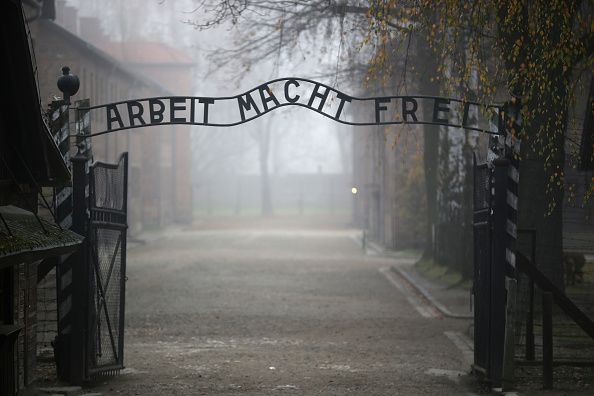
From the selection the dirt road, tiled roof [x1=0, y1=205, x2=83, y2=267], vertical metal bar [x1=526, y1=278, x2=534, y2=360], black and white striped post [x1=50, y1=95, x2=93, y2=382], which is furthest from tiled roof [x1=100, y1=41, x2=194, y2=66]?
tiled roof [x1=0, y1=205, x2=83, y2=267]

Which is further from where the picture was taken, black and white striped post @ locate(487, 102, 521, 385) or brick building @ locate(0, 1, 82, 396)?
black and white striped post @ locate(487, 102, 521, 385)

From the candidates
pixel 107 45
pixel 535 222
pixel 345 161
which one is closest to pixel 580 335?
pixel 535 222

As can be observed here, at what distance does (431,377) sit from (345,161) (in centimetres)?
7955

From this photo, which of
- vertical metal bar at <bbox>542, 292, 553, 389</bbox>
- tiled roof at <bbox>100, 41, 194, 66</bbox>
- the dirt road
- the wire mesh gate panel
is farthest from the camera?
tiled roof at <bbox>100, 41, 194, 66</bbox>

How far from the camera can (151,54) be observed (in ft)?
221

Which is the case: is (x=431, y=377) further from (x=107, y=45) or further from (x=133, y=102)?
(x=107, y=45)

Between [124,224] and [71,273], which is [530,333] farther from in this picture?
[71,273]

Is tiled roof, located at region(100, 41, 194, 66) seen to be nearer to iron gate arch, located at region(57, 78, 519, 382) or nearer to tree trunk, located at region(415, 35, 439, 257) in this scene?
tree trunk, located at region(415, 35, 439, 257)

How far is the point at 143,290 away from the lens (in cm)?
2212

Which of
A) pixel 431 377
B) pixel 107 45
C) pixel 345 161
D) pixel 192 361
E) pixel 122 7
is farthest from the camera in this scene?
pixel 345 161

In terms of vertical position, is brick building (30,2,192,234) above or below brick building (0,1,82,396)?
above

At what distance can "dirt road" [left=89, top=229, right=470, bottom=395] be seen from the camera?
11.1m

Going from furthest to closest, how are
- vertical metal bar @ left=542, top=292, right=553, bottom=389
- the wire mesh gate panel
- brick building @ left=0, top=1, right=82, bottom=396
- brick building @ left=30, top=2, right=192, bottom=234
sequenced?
brick building @ left=30, top=2, right=192, bottom=234 < the wire mesh gate panel < vertical metal bar @ left=542, top=292, right=553, bottom=389 < brick building @ left=0, top=1, right=82, bottom=396

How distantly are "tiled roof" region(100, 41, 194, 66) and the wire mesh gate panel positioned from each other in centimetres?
5411
